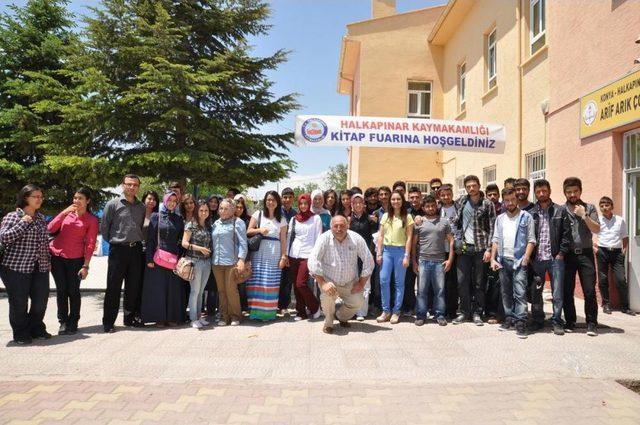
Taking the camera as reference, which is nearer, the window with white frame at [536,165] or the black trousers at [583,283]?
the black trousers at [583,283]

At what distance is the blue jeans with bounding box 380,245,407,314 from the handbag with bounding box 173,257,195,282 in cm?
266

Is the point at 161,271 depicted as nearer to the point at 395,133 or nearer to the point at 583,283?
the point at 395,133

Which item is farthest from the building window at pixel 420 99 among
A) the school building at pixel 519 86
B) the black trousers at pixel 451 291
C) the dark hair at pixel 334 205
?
the black trousers at pixel 451 291

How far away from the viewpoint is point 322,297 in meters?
5.93

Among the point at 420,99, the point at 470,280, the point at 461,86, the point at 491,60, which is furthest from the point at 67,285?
the point at 420,99

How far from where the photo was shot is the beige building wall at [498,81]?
33.6 feet

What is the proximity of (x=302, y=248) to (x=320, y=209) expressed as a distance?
2.57ft

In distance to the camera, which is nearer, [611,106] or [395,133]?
[611,106]

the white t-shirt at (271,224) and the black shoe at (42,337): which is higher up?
the white t-shirt at (271,224)

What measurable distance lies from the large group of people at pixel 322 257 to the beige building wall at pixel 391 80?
873cm

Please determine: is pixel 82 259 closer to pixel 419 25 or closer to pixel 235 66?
pixel 235 66

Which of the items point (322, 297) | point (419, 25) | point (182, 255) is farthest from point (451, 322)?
point (419, 25)

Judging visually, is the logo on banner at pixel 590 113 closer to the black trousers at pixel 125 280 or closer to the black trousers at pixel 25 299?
the black trousers at pixel 125 280

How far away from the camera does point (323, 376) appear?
166 inches
